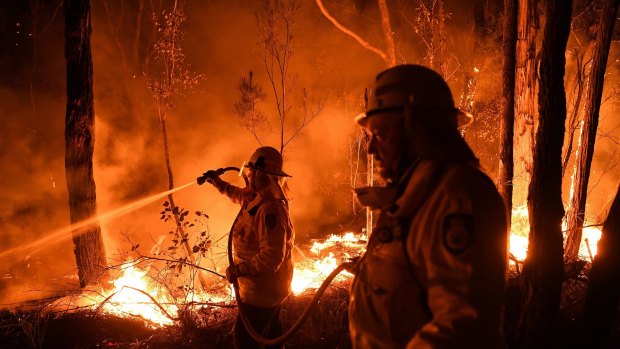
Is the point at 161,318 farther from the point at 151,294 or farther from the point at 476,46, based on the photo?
the point at 476,46

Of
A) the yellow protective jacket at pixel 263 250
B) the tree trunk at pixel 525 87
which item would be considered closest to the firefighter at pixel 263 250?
the yellow protective jacket at pixel 263 250

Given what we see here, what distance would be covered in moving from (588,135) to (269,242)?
8.25m

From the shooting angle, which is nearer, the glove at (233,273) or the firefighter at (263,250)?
the firefighter at (263,250)

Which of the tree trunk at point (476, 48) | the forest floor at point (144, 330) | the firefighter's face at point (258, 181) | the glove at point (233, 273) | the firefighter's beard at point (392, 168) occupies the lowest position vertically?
the forest floor at point (144, 330)

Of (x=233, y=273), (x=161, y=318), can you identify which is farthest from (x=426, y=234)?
(x=161, y=318)

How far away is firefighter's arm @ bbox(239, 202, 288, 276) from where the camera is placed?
150 inches

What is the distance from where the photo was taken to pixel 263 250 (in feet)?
12.5

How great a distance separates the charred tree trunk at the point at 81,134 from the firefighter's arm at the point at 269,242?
15.3ft

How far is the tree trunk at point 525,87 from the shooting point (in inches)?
360

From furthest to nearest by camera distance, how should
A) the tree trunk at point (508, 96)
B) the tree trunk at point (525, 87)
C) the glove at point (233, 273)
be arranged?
the tree trunk at point (525, 87), the tree trunk at point (508, 96), the glove at point (233, 273)

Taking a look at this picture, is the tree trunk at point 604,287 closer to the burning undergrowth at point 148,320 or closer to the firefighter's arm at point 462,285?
the burning undergrowth at point 148,320

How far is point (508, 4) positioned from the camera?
7.24m

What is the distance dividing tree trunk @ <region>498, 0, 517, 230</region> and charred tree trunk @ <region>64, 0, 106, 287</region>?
790cm

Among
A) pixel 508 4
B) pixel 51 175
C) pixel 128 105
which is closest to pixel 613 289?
pixel 508 4
